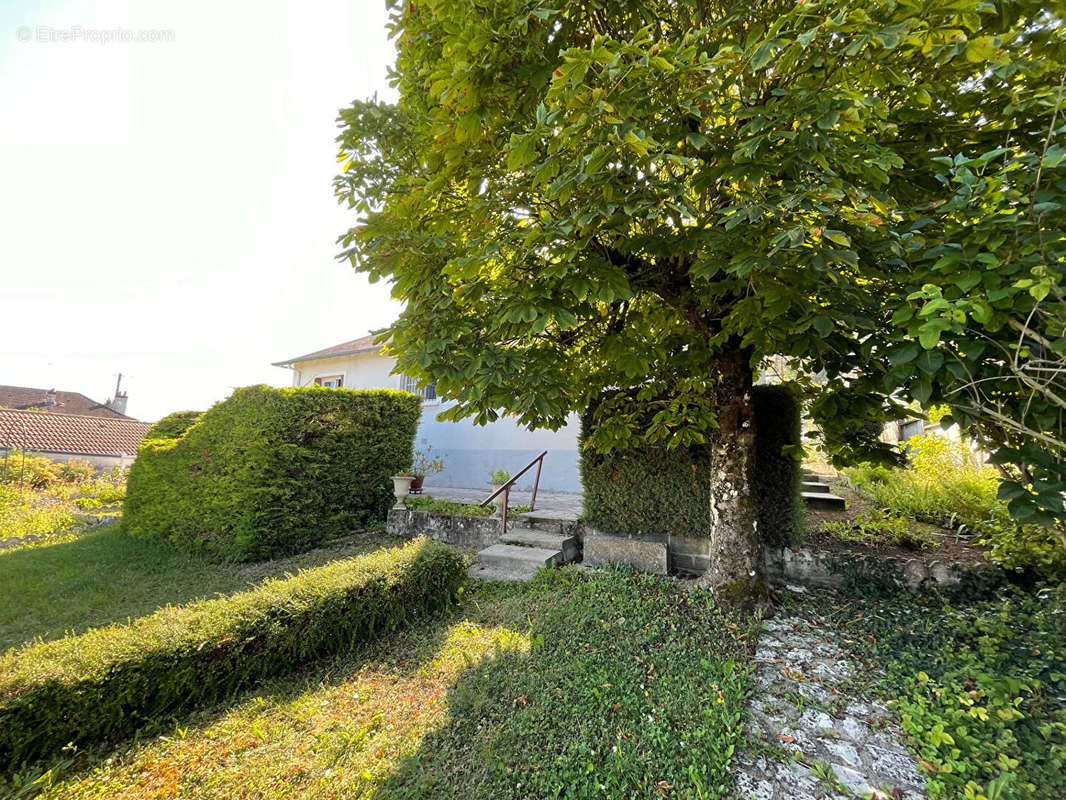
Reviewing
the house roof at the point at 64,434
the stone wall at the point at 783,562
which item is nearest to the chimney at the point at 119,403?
the house roof at the point at 64,434

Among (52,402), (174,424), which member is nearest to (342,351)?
(174,424)

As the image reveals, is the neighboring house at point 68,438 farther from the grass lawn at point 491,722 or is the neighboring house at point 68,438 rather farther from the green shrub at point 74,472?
the grass lawn at point 491,722

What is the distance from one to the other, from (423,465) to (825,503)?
8.55 m

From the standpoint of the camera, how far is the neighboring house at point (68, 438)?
1535 cm

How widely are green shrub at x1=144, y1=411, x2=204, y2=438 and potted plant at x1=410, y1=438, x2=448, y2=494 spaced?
468 cm

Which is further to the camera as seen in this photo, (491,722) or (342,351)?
(342,351)

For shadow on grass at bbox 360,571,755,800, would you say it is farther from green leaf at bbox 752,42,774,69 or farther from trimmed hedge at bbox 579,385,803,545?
green leaf at bbox 752,42,774,69

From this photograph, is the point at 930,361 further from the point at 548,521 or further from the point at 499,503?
the point at 499,503

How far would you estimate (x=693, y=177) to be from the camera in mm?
2523

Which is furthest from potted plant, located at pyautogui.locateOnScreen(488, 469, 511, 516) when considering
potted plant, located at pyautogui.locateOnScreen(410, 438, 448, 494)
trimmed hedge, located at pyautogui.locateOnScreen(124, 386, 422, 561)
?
trimmed hedge, located at pyautogui.locateOnScreen(124, 386, 422, 561)

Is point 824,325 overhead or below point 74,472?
overhead

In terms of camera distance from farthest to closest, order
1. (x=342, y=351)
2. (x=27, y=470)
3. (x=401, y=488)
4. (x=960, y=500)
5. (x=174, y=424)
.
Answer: (x=342, y=351) → (x=27, y=470) → (x=174, y=424) → (x=401, y=488) → (x=960, y=500)

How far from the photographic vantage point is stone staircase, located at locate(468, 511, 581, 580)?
548 centimetres

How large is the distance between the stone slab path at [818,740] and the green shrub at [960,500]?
6.00ft
